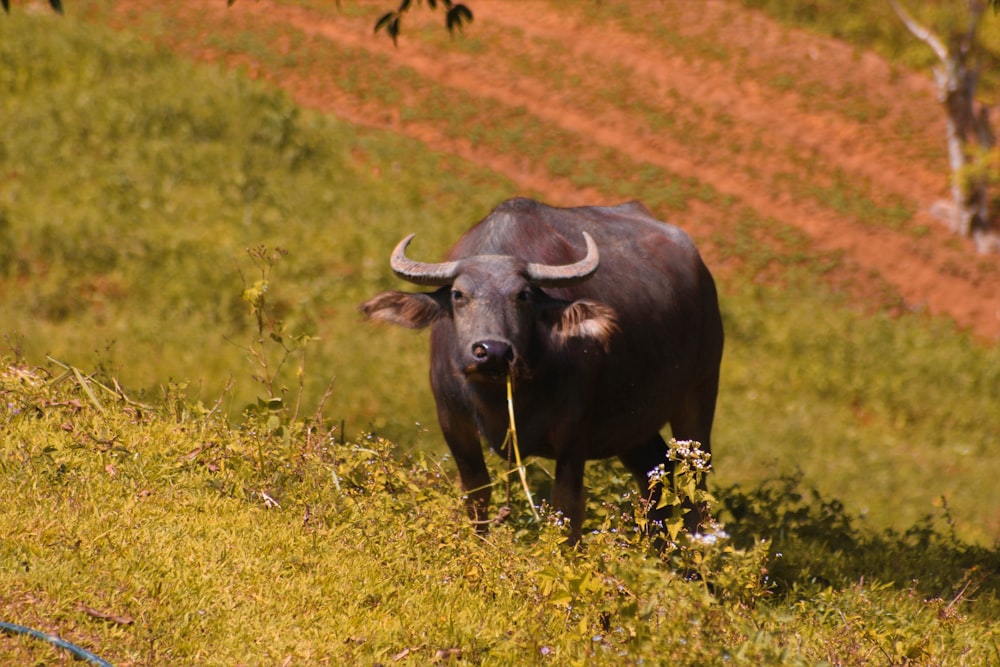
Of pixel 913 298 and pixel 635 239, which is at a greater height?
pixel 635 239

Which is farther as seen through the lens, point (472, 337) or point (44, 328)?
point (44, 328)

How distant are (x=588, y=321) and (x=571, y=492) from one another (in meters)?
0.86

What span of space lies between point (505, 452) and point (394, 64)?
21446 mm

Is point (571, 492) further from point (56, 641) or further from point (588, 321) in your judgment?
point (56, 641)

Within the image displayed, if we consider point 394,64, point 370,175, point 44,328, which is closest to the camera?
point 44,328

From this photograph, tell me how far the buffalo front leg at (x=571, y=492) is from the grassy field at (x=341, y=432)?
0.69ft

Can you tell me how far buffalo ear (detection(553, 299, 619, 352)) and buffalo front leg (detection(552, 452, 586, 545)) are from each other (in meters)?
0.64

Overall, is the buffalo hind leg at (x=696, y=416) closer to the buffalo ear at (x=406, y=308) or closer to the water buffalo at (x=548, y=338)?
the water buffalo at (x=548, y=338)

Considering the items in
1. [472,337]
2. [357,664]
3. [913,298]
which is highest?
[472,337]

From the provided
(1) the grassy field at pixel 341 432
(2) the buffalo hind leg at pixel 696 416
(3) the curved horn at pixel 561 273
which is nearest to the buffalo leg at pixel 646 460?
(1) the grassy field at pixel 341 432

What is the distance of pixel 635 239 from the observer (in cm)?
711

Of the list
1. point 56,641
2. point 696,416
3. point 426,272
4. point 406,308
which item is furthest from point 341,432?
point 56,641

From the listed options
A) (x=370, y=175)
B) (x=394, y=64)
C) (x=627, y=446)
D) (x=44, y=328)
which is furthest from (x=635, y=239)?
(x=394, y=64)

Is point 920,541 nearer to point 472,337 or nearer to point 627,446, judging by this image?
point 627,446
